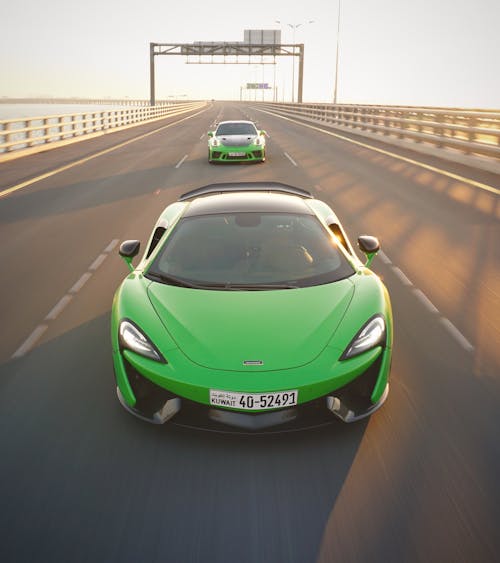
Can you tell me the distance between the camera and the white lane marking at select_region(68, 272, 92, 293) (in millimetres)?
7148

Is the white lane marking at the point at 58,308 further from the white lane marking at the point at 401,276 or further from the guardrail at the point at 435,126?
the guardrail at the point at 435,126

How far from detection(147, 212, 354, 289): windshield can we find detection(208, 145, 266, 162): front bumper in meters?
15.9

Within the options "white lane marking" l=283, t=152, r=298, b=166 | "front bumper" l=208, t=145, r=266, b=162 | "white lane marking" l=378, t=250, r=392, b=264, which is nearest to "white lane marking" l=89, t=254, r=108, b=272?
"white lane marking" l=378, t=250, r=392, b=264

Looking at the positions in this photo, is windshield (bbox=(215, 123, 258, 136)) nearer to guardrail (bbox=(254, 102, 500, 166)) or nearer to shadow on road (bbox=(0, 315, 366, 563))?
guardrail (bbox=(254, 102, 500, 166))

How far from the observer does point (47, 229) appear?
1080 centimetres

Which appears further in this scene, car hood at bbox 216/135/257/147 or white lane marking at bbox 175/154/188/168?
car hood at bbox 216/135/257/147

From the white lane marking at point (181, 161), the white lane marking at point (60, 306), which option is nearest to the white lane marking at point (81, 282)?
the white lane marking at point (60, 306)

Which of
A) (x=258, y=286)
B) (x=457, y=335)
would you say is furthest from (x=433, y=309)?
(x=258, y=286)

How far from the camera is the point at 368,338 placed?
3914mm

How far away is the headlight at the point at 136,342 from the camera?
3805 mm

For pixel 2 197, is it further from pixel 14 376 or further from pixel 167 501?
pixel 167 501

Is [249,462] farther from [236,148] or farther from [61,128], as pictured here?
[61,128]

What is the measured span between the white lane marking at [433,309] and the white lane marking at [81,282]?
3820 mm

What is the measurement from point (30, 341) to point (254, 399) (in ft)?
9.50
